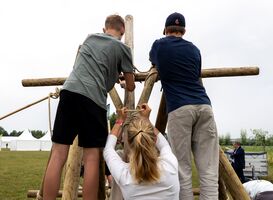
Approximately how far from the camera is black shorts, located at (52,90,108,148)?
303cm

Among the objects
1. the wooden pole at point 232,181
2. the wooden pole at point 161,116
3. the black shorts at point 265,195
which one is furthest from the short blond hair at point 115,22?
the black shorts at point 265,195

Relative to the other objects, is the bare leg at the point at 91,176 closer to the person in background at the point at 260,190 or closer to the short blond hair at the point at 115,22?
the short blond hair at the point at 115,22

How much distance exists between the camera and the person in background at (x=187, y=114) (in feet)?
10.9

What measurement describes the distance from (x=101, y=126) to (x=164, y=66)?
2.70 feet

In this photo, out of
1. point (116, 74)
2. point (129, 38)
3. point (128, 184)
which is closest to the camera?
point (128, 184)

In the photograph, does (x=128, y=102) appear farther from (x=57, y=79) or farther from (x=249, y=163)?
(x=249, y=163)

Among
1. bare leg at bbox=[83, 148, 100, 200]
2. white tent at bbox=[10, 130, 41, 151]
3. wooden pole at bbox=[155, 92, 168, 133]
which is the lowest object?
white tent at bbox=[10, 130, 41, 151]

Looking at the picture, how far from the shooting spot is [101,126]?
308cm

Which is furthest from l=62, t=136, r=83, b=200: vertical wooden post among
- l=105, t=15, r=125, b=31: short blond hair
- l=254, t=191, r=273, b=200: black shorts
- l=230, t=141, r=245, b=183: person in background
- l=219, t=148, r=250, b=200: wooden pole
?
l=230, t=141, r=245, b=183: person in background

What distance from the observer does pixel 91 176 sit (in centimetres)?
297

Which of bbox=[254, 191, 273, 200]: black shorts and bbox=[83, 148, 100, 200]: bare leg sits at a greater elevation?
bbox=[83, 148, 100, 200]: bare leg

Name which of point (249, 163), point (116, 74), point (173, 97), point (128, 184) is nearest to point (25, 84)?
point (116, 74)

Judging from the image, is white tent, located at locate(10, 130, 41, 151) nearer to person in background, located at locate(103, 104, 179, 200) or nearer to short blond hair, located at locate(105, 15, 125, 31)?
short blond hair, located at locate(105, 15, 125, 31)

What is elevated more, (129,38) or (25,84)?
(129,38)
